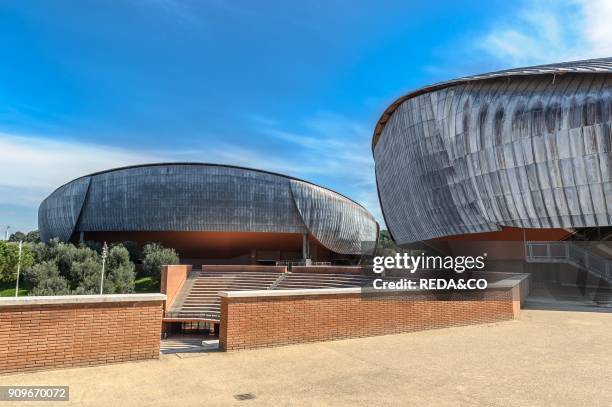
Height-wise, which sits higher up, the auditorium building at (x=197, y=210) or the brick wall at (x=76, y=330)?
the auditorium building at (x=197, y=210)

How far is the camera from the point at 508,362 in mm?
7629

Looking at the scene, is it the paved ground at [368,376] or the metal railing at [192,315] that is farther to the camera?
the metal railing at [192,315]

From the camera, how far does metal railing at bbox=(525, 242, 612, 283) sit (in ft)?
67.7

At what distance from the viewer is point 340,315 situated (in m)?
9.66

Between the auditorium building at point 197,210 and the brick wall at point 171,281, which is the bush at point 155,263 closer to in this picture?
the brick wall at point 171,281

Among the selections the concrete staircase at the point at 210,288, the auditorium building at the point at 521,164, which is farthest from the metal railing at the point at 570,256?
the concrete staircase at the point at 210,288

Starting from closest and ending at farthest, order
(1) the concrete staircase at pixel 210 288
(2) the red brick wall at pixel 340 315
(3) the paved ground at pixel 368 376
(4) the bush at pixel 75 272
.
Result: (3) the paved ground at pixel 368 376
(2) the red brick wall at pixel 340 315
(1) the concrete staircase at pixel 210 288
(4) the bush at pixel 75 272

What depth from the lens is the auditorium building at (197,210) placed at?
4747cm

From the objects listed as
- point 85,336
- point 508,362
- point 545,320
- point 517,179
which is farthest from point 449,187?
point 85,336

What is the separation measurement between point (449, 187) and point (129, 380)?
26.9 metres

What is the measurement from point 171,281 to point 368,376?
84.2ft

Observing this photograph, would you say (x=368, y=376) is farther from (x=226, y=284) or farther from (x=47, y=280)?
(x=47, y=280)

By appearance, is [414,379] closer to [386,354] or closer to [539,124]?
[386,354]

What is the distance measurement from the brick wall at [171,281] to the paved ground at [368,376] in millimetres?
22472
